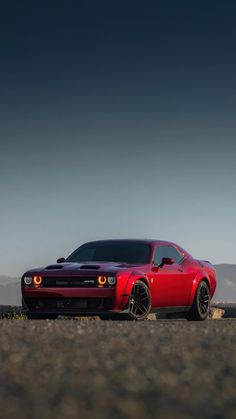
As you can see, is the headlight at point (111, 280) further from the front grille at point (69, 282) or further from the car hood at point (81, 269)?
the front grille at point (69, 282)

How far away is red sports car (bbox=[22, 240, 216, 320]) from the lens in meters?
10.0

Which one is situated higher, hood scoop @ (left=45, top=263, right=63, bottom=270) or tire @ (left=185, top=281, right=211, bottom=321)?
hood scoop @ (left=45, top=263, right=63, bottom=270)

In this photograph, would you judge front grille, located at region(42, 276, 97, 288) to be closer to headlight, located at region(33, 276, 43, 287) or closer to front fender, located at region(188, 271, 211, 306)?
headlight, located at region(33, 276, 43, 287)

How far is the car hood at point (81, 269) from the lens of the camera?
10125 millimetres

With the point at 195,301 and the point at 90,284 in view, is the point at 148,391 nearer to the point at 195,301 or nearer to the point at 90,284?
the point at 90,284

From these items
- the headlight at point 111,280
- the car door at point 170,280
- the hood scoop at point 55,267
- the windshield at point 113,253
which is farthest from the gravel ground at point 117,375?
the windshield at point 113,253

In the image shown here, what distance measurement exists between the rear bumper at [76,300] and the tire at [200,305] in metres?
2.13

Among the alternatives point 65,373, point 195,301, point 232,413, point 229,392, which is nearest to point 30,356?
point 65,373

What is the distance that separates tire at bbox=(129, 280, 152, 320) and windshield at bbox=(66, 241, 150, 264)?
0.69 metres

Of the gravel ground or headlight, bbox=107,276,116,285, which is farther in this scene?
headlight, bbox=107,276,116,285

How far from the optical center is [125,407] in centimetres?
301

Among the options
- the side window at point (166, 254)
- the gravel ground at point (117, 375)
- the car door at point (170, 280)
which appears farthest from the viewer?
the side window at point (166, 254)

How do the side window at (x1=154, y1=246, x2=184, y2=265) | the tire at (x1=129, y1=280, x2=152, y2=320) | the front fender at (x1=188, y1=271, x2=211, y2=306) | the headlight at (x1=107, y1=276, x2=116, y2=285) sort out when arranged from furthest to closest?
1. the front fender at (x1=188, y1=271, x2=211, y2=306)
2. the side window at (x1=154, y1=246, x2=184, y2=265)
3. the tire at (x1=129, y1=280, x2=152, y2=320)
4. the headlight at (x1=107, y1=276, x2=116, y2=285)

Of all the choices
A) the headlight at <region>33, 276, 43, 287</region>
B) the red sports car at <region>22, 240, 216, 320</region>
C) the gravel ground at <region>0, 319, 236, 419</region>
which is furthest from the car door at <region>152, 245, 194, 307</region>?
the gravel ground at <region>0, 319, 236, 419</region>
